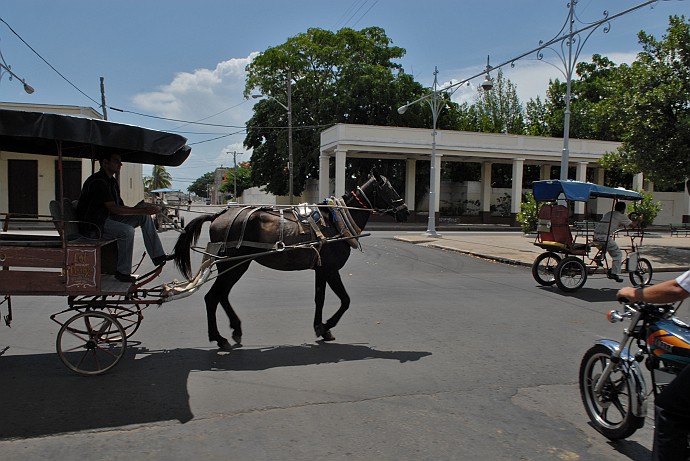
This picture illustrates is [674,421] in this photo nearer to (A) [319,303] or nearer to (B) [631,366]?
(B) [631,366]

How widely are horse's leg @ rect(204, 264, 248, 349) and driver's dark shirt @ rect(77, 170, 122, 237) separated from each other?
1.42 meters

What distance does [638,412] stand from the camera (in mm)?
3471

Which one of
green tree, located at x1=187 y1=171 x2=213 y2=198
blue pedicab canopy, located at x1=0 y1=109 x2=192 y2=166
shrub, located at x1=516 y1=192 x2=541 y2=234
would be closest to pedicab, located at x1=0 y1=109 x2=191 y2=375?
blue pedicab canopy, located at x1=0 y1=109 x2=192 y2=166

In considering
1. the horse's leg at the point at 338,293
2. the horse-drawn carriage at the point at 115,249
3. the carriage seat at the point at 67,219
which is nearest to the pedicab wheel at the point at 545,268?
the horse-drawn carriage at the point at 115,249

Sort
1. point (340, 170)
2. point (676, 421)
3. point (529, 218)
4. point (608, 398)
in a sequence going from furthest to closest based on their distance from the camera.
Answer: point (340, 170) < point (529, 218) < point (608, 398) < point (676, 421)

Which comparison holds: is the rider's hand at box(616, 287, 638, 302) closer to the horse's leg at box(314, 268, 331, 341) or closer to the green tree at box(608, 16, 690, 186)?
the horse's leg at box(314, 268, 331, 341)

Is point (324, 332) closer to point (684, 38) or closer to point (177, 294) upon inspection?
point (177, 294)

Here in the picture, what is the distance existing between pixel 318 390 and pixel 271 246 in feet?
6.63

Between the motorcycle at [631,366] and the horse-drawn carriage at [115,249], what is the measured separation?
3.07 meters

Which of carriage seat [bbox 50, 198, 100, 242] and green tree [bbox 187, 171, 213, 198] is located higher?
green tree [bbox 187, 171, 213, 198]

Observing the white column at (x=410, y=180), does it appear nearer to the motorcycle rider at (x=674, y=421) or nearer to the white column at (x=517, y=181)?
the white column at (x=517, y=181)

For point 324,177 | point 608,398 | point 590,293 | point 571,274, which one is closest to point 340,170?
point 324,177

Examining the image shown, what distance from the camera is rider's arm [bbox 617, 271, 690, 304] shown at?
2.98m

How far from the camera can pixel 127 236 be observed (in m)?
5.47
